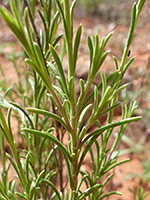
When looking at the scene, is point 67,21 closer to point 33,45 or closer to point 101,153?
point 33,45

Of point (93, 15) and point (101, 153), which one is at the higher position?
point (93, 15)

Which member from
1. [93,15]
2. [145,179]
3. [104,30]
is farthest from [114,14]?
[145,179]

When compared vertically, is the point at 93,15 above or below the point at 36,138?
above

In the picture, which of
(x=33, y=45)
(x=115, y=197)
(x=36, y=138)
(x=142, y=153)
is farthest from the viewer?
(x=142, y=153)

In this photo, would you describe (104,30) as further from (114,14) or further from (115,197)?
(115,197)

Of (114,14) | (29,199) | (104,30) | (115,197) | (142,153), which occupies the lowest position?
(115,197)

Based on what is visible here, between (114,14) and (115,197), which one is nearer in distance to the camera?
(115,197)

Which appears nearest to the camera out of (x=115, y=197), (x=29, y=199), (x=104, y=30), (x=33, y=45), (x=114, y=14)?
(x=33, y=45)

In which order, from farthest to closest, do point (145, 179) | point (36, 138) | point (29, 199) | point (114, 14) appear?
point (114, 14) → point (145, 179) → point (36, 138) → point (29, 199)

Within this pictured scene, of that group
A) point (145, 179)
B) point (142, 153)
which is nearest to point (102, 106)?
point (145, 179)
